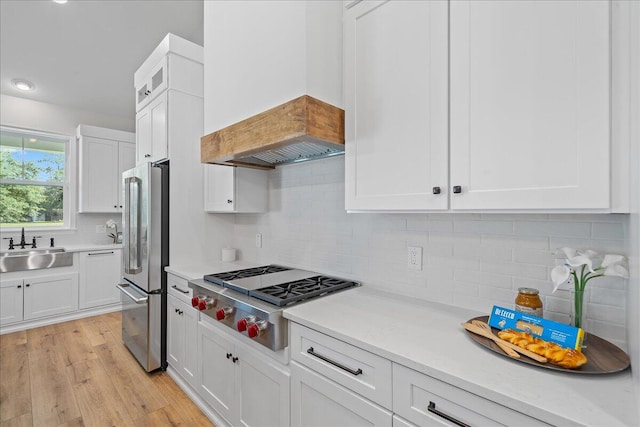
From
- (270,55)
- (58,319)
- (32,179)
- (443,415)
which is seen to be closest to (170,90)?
(270,55)

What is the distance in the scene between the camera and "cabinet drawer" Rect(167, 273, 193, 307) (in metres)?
2.21

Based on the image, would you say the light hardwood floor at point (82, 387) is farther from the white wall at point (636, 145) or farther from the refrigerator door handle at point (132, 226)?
the white wall at point (636, 145)

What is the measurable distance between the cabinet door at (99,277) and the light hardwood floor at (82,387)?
700mm

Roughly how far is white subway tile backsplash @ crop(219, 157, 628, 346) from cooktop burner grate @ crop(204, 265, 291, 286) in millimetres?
132

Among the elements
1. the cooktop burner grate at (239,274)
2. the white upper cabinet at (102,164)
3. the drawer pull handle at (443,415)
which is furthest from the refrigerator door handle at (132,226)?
the drawer pull handle at (443,415)

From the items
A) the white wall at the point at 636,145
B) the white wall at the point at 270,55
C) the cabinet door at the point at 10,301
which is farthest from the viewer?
the cabinet door at the point at 10,301

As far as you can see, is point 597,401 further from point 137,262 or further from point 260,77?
point 137,262

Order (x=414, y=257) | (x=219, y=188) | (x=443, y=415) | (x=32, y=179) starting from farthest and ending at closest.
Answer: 1. (x=32, y=179)
2. (x=219, y=188)
3. (x=414, y=257)
4. (x=443, y=415)

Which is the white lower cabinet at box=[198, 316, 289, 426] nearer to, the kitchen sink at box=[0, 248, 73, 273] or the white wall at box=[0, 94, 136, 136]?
the kitchen sink at box=[0, 248, 73, 273]

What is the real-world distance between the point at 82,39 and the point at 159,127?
161 cm

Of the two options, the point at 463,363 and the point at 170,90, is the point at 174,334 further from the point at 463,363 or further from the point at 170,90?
the point at 463,363

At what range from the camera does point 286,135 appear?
1.52 meters

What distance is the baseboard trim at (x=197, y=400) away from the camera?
1.93 m

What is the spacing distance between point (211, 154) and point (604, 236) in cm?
203
